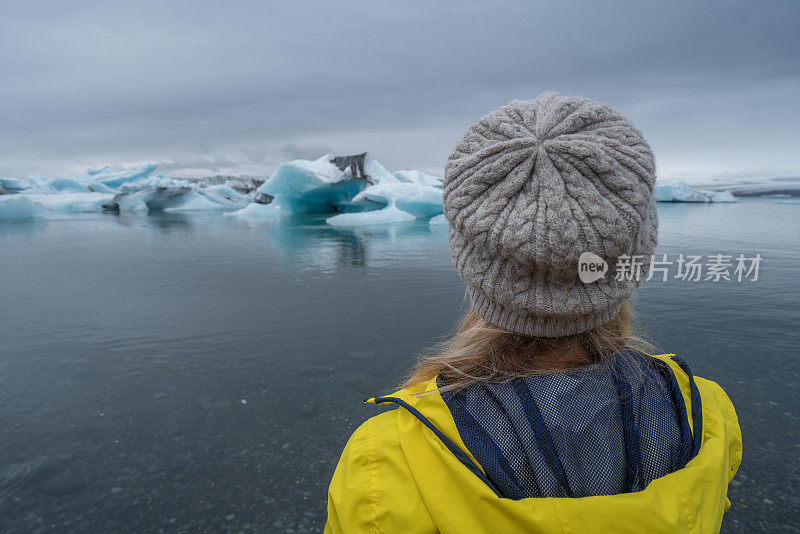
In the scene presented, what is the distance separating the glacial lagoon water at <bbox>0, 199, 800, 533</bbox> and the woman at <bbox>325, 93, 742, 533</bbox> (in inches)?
57.2

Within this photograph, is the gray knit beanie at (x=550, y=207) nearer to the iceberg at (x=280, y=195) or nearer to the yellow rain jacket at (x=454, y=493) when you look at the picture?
the yellow rain jacket at (x=454, y=493)

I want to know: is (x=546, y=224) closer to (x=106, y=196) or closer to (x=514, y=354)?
(x=514, y=354)

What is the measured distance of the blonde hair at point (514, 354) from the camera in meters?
1.01

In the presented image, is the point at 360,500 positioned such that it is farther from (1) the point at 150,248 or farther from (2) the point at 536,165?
(1) the point at 150,248

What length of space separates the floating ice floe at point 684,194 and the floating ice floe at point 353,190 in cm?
1757

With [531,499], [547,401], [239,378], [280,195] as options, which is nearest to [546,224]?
[547,401]

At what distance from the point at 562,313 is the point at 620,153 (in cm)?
34

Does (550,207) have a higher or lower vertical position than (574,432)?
higher

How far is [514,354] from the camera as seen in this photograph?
3.46 ft

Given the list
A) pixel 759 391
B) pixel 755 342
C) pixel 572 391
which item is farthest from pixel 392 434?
pixel 755 342

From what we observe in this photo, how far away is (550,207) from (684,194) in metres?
38.0

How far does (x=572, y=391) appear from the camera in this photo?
889 mm

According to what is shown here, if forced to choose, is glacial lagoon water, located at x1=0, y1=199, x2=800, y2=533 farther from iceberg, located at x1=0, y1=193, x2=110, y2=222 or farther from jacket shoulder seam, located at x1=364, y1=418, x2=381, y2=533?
iceberg, located at x1=0, y1=193, x2=110, y2=222

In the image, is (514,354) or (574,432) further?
(514,354)
